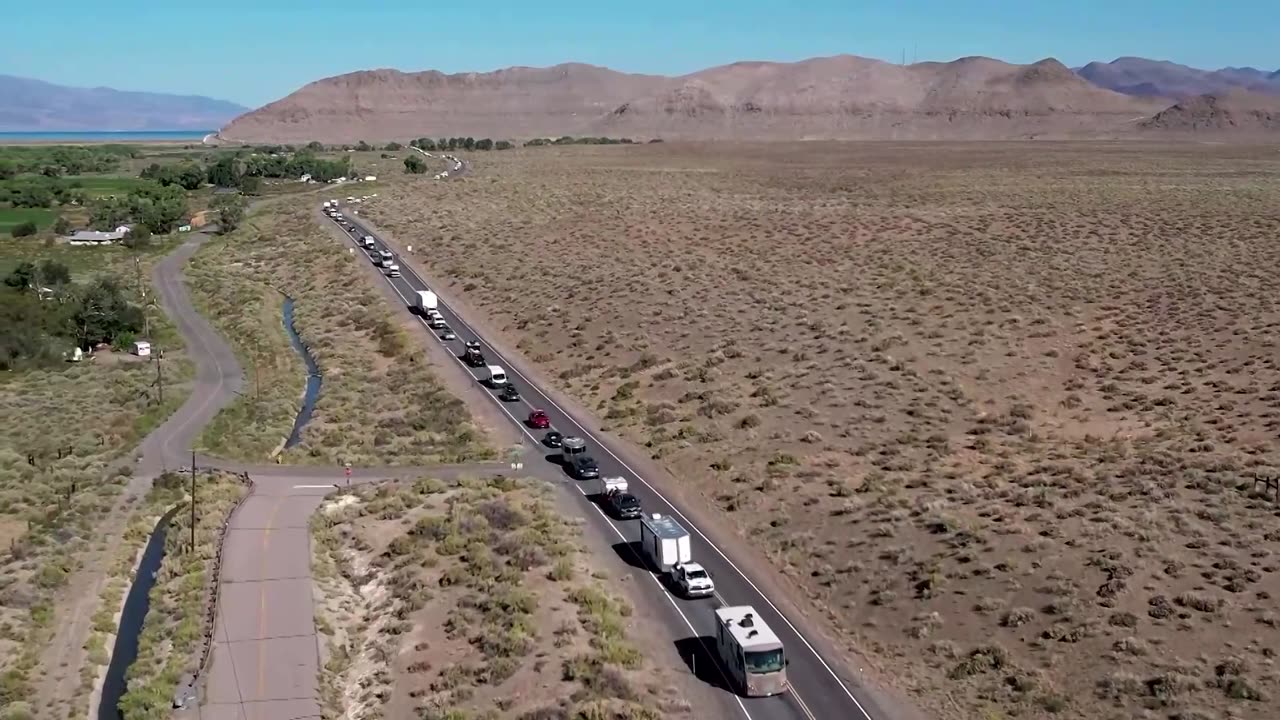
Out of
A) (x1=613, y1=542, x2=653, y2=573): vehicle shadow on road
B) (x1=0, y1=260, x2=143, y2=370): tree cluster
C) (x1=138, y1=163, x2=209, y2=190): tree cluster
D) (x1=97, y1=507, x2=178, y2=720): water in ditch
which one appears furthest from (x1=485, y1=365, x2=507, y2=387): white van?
(x1=138, y1=163, x2=209, y2=190): tree cluster

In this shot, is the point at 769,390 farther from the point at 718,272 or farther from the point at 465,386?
the point at 718,272

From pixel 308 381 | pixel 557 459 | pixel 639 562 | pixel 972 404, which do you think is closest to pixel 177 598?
pixel 639 562

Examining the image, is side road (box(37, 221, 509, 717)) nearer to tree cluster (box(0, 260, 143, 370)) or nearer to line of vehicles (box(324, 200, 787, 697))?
line of vehicles (box(324, 200, 787, 697))

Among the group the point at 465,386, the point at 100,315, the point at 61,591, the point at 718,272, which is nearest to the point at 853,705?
the point at 61,591

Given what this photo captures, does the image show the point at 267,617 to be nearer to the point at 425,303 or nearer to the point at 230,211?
the point at 425,303

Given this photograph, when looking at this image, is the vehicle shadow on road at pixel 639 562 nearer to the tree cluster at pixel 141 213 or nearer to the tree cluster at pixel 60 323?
the tree cluster at pixel 60 323
